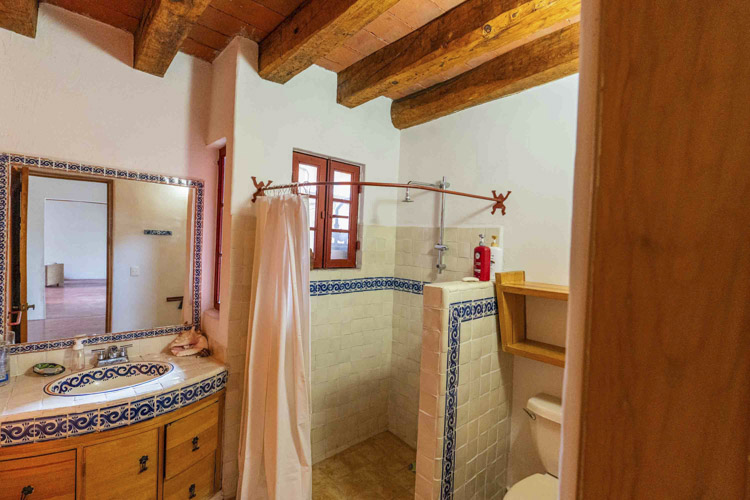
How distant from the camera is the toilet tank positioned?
5.19 feet

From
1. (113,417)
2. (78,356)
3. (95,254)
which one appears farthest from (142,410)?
(95,254)

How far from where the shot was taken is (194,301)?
2.14 meters

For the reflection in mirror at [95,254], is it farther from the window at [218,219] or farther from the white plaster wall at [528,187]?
the white plaster wall at [528,187]

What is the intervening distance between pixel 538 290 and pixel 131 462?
2.00 metres

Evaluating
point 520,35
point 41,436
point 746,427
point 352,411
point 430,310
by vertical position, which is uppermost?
point 520,35

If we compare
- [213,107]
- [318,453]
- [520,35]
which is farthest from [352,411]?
[520,35]

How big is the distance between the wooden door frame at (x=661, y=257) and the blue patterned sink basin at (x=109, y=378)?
1.89 m

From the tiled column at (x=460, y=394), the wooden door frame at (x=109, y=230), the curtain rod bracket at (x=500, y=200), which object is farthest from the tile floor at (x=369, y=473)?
the curtain rod bracket at (x=500, y=200)

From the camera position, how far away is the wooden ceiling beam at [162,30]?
1363 millimetres

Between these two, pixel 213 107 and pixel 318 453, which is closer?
pixel 213 107

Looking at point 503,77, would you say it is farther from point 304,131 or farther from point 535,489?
point 535,489

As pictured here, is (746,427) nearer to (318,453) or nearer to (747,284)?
(747,284)

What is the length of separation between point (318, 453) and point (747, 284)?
8.39 feet

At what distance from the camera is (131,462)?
146 centimetres
